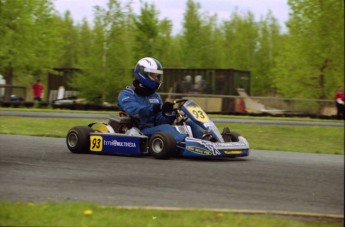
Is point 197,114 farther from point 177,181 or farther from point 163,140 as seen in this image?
point 177,181

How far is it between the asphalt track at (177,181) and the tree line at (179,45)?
3.93 ft

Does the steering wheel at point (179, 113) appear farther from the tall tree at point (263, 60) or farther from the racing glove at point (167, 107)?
the tall tree at point (263, 60)

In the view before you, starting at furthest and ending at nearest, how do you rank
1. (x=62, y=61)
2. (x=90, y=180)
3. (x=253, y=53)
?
(x=62, y=61)
(x=253, y=53)
(x=90, y=180)

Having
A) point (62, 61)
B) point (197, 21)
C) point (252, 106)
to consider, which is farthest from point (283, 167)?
point (62, 61)

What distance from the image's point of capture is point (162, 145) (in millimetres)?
10609

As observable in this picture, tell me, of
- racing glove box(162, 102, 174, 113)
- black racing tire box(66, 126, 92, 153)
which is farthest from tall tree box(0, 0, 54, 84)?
racing glove box(162, 102, 174, 113)

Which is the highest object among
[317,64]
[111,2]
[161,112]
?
[111,2]

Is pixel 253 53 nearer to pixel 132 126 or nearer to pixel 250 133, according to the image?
pixel 250 133

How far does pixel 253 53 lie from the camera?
3544 centimetres

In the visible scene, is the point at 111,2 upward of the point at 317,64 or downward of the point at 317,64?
upward

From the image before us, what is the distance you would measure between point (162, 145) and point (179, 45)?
21.5m

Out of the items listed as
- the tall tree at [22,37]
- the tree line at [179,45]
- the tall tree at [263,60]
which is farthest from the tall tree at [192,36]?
the tall tree at [22,37]

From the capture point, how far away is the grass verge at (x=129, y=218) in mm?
5824

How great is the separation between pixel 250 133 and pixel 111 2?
4268 mm
